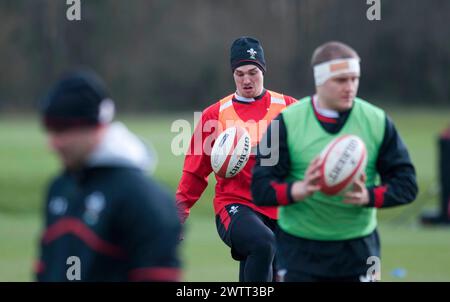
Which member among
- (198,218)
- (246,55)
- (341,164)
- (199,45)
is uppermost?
(199,45)

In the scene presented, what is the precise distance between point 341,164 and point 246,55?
3.30 m

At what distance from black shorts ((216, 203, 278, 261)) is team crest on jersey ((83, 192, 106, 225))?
3856 mm

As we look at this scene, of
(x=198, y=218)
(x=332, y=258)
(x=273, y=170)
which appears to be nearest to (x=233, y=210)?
(x=273, y=170)

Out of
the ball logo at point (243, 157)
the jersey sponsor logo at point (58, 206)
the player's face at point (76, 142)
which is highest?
the ball logo at point (243, 157)

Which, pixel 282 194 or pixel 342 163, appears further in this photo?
pixel 282 194

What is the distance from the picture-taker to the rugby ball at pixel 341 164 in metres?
5.95

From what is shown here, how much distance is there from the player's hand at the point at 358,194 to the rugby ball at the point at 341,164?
36mm

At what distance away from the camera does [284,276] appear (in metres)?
6.49

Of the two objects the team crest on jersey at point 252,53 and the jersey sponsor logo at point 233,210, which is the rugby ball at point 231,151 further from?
the team crest on jersey at point 252,53

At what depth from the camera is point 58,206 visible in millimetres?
4730

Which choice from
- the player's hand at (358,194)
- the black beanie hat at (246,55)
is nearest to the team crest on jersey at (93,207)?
the player's hand at (358,194)

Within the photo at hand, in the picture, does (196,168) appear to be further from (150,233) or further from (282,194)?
(150,233)

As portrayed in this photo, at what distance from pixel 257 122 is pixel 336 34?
34.5 meters
